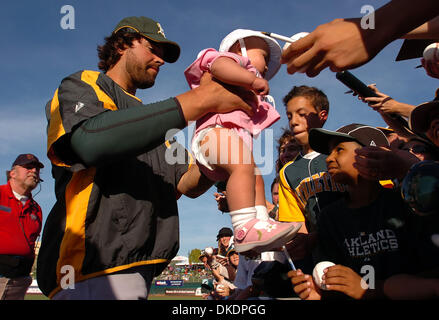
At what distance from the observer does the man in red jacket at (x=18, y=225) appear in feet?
16.2

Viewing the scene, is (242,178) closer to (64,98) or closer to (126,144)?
(126,144)

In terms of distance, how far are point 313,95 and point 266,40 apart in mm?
1421

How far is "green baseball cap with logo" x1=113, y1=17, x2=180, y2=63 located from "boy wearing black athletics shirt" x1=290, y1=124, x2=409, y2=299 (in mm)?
1315

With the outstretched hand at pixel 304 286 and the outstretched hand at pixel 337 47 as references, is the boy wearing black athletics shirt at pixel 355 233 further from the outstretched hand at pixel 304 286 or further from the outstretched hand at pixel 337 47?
the outstretched hand at pixel 337 47

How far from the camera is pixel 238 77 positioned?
1.96 meters

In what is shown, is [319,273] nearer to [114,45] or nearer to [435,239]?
[435,239]

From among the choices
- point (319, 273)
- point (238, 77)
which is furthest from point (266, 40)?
point (319, 273)

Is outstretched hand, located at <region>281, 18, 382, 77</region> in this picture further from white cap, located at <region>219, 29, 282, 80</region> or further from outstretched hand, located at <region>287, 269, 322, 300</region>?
outstretched hand, located at <region>287, 269, 322, 300</region>

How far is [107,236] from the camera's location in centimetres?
176

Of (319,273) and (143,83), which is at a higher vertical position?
(143,83)

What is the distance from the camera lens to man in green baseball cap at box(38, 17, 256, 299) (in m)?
1.60

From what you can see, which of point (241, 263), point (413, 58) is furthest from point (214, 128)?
point (241, 263)

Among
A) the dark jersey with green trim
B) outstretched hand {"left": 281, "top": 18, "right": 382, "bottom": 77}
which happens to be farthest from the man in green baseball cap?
outstretched hand {"left": 281, "top": 18, "right": 382, "bottom": 77}
